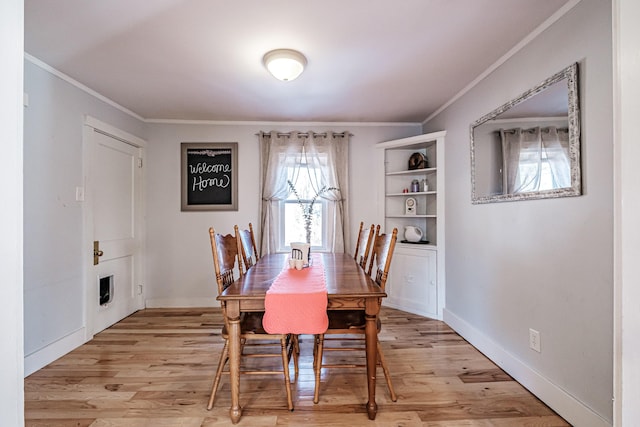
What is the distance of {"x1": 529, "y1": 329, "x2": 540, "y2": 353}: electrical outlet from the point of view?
1.91m

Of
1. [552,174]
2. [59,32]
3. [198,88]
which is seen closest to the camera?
[552,174]

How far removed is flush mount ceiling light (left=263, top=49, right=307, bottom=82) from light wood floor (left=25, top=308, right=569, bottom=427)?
7.12ft

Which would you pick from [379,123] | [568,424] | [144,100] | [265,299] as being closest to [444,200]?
[379,123]

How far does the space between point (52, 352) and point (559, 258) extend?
11.9 feet

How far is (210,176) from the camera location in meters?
3.76

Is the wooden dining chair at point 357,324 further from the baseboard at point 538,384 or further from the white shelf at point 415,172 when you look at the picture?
the white shelf at point 415,172

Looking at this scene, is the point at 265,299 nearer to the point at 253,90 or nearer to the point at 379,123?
the point at 253,90

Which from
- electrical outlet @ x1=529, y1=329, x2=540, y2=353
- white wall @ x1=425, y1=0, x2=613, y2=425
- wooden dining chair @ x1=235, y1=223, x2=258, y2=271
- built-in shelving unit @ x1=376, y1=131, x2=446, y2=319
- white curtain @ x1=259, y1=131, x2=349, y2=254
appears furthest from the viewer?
white curtain @ x1=259, y1=131, x2=349, y2=254

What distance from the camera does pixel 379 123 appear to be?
3.86 m

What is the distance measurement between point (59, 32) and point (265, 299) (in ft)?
7.03

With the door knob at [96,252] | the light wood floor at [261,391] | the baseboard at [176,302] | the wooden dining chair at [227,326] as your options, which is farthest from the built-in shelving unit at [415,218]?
the door knob at [96,252]
